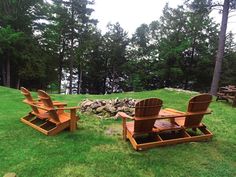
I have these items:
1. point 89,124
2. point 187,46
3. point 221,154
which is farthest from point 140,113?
point 187,46

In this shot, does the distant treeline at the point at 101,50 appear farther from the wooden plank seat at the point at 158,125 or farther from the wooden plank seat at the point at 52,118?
the wooden plank seat at the point at 52,118

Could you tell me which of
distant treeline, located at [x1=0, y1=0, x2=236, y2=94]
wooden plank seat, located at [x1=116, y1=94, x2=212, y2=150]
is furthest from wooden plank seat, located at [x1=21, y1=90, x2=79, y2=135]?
distant treeline, located at [x1=0, y1=0, x2=236, y2=94]

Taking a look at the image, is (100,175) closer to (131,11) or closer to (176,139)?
(176,139)

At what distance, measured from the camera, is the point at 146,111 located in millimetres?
4078

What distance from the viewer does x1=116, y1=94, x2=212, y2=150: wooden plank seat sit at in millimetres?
4074

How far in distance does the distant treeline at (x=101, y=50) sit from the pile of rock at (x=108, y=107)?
11.1 m

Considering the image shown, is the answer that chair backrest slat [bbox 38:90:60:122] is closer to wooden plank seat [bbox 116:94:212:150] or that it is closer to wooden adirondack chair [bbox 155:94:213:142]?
wooden plank seat [bbox 116:94:212:150]

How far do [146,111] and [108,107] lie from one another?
2837 millimetres

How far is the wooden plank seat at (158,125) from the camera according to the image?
4074mm

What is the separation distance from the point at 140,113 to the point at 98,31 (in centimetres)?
2730

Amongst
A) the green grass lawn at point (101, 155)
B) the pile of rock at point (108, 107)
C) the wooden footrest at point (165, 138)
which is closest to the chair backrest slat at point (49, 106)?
the green grass lawn at point (101, 155)

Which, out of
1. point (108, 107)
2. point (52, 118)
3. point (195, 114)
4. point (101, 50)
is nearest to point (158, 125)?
point (195, 114)

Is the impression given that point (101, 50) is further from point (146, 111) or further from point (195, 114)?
point (146, 111)

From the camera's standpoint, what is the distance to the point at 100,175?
3287 mm
